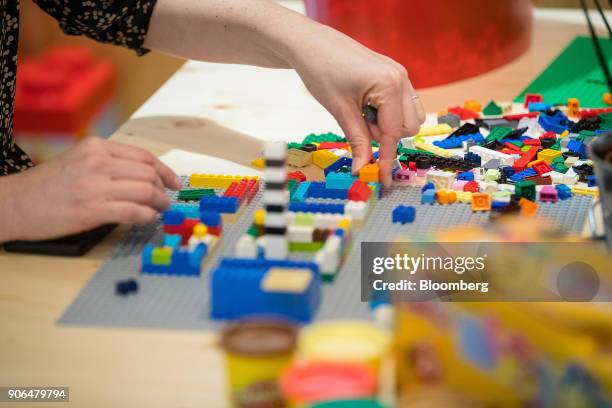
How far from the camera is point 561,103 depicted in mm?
1311

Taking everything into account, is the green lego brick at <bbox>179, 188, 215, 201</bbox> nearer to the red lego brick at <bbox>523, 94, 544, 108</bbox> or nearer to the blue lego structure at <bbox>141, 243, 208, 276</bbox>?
the blue lego structure at <bbox>141, 243, 208, 276</bbox>

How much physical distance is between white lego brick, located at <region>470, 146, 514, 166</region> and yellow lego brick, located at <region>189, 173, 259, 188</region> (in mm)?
287

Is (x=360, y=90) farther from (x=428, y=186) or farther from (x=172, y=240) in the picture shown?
(x=172, y=240)

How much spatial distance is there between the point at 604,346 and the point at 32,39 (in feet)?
7.14

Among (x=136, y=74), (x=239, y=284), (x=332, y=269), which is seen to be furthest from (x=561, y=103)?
(x=136, y=74)

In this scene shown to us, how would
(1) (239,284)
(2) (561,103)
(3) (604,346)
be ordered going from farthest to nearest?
(2) (561,103), (1) (239,284), (3) (604,346)

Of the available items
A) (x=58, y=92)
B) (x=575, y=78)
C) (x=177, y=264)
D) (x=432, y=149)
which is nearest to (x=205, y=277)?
(x=177, y=264)

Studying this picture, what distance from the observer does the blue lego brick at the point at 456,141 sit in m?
1.16

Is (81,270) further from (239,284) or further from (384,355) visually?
(384,355)

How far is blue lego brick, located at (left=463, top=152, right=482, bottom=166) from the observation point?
109cm

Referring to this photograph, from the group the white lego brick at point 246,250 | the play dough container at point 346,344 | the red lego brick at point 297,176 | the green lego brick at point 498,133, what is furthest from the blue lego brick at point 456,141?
the play dough container at point 346,344

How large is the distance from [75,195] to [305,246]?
0.73 ft

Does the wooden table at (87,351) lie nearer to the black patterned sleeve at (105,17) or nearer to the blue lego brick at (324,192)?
the blue lego brick at (324,192)

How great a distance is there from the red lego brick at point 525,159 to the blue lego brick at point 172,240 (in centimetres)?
42
